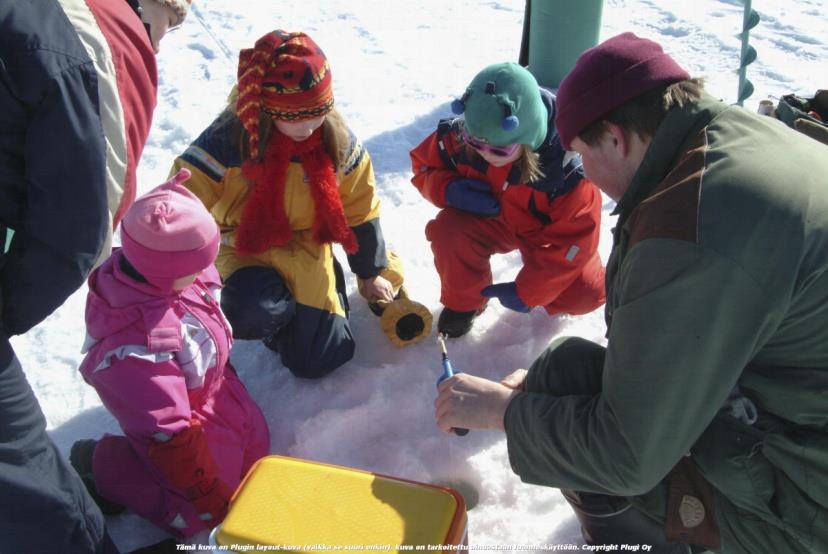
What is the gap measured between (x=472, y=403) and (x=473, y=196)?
103 centimetres

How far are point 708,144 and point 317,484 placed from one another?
102cm

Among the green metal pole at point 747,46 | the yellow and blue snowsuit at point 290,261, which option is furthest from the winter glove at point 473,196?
the green metal pole at point 747,46

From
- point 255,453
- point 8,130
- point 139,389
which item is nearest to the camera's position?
point 8,130

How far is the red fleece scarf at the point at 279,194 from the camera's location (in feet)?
7.66

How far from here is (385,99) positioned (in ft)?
14.3

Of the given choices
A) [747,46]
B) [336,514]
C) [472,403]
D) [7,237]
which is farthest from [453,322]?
[747,46]

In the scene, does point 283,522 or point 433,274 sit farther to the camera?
point 433,274

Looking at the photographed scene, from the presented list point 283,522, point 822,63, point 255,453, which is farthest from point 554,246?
point 822,63

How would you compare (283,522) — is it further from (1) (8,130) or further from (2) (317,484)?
(1) (8,130)

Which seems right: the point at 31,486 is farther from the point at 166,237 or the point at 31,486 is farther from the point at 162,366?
the point at 166,237

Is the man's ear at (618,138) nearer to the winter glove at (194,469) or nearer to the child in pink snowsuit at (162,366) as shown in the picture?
the child in pink snowsuit at (162,366)

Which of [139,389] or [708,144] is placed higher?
[708,144]

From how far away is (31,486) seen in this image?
57.6 inches

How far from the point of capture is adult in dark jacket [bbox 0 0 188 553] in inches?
49.9
